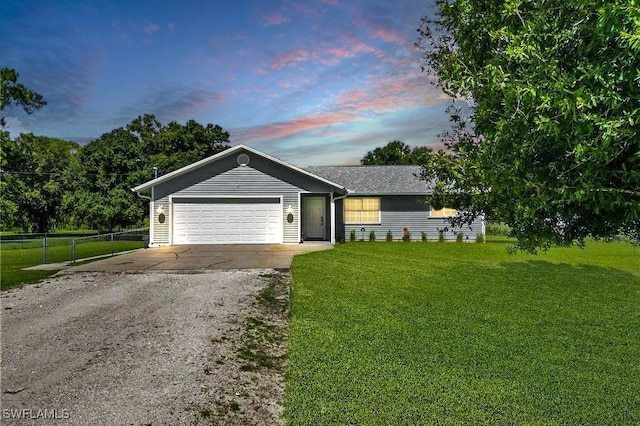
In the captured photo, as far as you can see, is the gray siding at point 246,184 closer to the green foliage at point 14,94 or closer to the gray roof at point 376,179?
the gray roof at point 376,179

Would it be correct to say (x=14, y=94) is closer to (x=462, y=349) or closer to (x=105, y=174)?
(x=462, y=349)

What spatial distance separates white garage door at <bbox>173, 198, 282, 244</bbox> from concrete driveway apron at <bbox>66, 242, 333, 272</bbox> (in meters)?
1.33

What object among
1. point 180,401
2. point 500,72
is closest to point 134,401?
point 180,401

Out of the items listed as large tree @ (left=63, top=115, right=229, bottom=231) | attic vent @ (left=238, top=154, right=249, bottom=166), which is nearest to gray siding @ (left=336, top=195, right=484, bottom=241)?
attic vent @ (left=238, top=154, right=249, bottom=166)

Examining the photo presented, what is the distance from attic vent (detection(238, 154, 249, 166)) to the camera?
18797 mm

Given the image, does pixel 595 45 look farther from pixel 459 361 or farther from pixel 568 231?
pixel 459 361

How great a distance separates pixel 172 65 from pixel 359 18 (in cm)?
944

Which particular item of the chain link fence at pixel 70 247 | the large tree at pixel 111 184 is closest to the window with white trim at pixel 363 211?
the chain link fence at pixel 70 247

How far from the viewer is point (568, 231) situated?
4594 mm

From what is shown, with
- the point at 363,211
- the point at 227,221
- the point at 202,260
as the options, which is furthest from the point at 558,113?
the point at 363,211

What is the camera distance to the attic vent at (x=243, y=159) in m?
18.8

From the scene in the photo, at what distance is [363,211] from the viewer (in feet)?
70.9

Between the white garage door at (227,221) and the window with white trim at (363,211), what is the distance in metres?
4.71

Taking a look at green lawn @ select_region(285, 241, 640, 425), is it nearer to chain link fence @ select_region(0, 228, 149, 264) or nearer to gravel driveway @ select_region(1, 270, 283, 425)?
gravel driveway @ select_region(1, 270, 283, 425)
